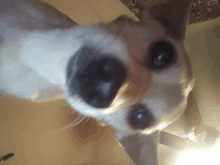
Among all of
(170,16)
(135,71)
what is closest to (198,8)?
(170,16)

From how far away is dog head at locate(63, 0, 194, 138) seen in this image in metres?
0.37

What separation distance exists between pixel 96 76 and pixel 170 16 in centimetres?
26

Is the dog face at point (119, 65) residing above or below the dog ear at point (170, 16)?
below

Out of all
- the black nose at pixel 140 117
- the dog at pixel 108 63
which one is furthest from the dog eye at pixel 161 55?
the black nose at pixel 140 117

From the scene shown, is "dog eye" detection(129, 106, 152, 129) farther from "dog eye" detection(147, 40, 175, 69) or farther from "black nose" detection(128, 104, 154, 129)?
"dog eye" detection(147, 40, 175, 69)

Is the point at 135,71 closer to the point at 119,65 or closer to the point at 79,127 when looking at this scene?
the point at 119,65

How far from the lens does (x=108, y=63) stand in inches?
14.2

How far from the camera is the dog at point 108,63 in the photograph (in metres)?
0.38

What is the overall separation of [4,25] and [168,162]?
58 centimetres

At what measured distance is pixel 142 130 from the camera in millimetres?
492

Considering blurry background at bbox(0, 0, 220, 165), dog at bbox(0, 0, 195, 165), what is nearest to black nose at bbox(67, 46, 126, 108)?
dog at bbox(0, 0, 195, 165)

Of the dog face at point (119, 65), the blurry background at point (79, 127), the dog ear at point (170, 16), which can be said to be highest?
the dog ear at point (170, 16)

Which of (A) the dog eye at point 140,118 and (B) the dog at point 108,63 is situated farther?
(A) the dog eye at point 140,118

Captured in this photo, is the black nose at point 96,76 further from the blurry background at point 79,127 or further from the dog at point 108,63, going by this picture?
the blurry background at point 79,127
